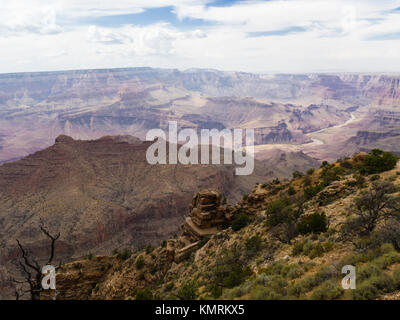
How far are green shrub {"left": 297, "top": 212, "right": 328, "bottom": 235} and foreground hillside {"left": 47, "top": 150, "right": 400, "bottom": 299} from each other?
7 centimetres

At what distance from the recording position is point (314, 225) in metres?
17.0

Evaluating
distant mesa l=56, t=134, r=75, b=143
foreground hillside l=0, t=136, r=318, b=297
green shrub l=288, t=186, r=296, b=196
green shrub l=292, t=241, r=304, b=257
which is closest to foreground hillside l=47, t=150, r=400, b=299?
green shrub l=292, t=241, r=304, b=257

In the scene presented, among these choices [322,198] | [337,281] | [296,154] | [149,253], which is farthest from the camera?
[296,154]

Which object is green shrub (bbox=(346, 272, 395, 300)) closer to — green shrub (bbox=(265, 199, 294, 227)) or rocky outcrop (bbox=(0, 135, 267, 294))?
green shrub (bbox=(265, 199, 294, 227))

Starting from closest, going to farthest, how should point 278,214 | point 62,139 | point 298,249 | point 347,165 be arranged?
point 298,249
point 278,214
point 347,165
point 62,139

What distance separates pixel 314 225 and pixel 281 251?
2.68m

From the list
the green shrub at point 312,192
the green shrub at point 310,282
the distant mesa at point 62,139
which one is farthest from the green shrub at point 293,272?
the distant mesa at point 62,139

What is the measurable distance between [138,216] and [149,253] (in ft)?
165

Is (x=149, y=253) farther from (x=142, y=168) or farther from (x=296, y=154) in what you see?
(x=296, y=154)

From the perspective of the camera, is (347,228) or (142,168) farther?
(142,168)

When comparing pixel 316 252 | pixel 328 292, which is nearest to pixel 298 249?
pixel 316 252

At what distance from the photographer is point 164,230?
77.7 m

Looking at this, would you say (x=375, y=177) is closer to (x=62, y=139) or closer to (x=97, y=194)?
(x=97, y=194)
